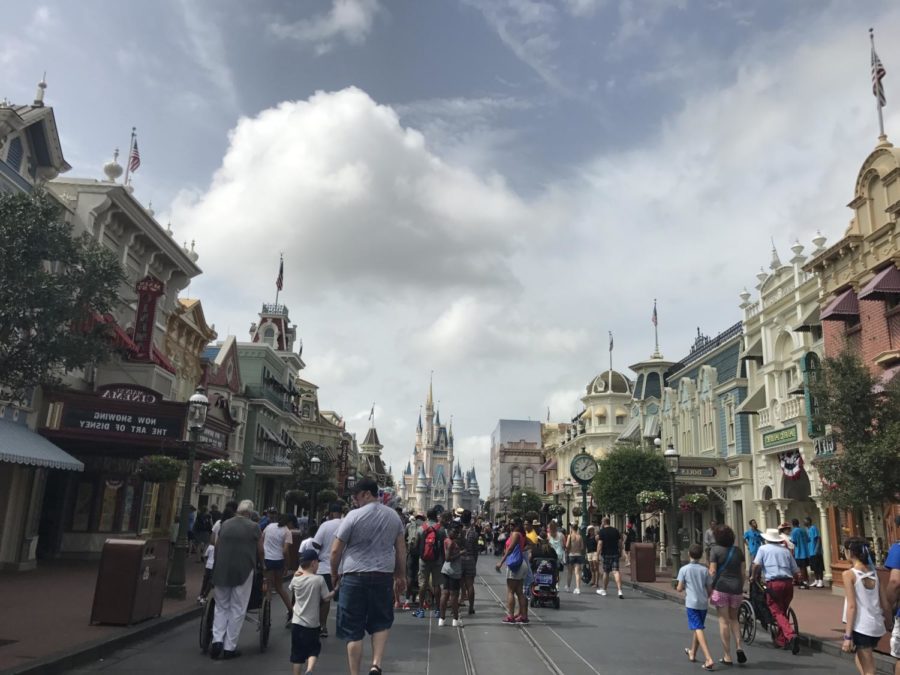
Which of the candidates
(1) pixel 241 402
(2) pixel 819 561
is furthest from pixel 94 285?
(1) pixel 241 402

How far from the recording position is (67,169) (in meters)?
20.7

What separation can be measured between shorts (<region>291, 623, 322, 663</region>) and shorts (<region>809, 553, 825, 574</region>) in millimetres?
21100

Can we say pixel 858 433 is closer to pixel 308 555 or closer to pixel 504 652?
pixel 504 652

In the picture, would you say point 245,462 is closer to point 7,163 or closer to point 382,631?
point 7,163

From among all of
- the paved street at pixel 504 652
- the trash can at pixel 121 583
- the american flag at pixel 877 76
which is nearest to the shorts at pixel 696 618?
the paved street at pixel 504 652

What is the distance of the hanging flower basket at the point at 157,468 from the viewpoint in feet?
68.4

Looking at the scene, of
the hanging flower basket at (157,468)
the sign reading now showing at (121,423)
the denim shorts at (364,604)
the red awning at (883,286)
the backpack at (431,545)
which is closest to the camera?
the denim shorts at (364,604)

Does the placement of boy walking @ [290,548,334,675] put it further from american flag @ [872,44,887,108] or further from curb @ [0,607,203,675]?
american flag @ [872,44,887,108]

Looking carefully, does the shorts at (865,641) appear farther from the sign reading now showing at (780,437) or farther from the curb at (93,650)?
the sign reading now showing at (780,437)

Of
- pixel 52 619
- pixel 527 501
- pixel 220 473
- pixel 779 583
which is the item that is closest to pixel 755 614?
pixel 779 583

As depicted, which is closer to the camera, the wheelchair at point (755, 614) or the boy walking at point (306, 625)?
the boy walking at point (306, 625)

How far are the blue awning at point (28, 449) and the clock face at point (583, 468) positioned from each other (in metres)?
19.9

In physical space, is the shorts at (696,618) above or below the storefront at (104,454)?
below

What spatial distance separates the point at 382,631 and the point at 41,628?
644 cm
